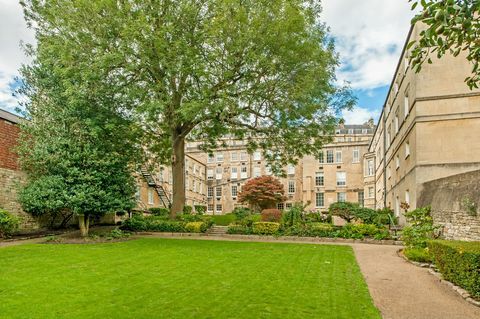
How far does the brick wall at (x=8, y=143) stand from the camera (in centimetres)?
1711

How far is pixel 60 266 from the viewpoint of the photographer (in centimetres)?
959

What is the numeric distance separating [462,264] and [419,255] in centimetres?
434

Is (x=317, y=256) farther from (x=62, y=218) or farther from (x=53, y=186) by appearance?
(x=62, y=218)

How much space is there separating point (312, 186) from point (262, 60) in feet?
116

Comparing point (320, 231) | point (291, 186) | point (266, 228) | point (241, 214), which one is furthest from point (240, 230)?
point (291, 186)

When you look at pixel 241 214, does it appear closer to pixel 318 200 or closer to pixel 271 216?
pixel 271 216

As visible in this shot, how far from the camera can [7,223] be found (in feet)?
50.8

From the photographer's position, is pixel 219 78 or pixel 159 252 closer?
pixel 159 252

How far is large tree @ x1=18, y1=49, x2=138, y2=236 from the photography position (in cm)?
1588

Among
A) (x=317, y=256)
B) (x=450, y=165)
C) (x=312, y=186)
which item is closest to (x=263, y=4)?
(x=317, y=256)

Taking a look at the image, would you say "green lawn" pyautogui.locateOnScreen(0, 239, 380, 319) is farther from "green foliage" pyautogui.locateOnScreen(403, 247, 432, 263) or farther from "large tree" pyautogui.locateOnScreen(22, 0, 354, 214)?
"large tree" pyautogui.locateOnScreen(22, 0, 354, 214)

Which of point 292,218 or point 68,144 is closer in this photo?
point 68,144

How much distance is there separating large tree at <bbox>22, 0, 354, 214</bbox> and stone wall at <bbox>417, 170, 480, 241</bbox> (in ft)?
21.3

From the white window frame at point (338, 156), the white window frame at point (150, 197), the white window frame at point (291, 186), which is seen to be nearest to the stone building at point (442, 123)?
the white window frame at point (150, 197)
